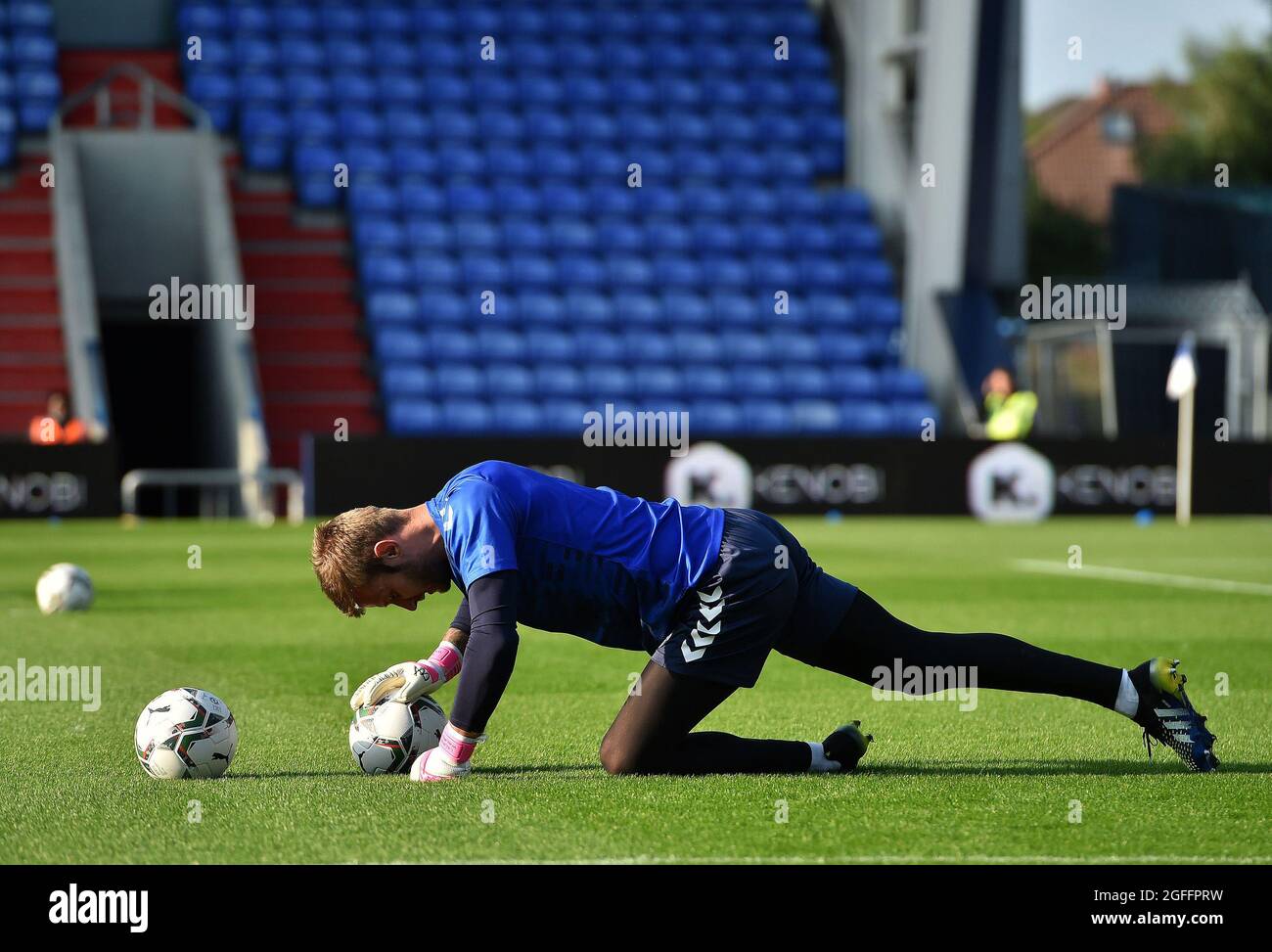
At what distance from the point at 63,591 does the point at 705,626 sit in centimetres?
748

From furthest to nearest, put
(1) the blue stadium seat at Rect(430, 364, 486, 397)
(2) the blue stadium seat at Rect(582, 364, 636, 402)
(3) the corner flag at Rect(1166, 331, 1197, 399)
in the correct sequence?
1. (2) the blue stadium seat at Rect(582, 364, 636, 402)
2. (1) the blue stadium seat at Rect(430, 364, 486, 397)
3. (3) the corner flag at Rect(1166, 331, 1197, 399)

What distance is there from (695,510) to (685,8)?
28269mm

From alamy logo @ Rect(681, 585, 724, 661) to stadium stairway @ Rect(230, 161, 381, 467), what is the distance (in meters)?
20.8

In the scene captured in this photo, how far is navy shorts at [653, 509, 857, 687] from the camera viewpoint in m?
5.86

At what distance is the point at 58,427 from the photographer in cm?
2316

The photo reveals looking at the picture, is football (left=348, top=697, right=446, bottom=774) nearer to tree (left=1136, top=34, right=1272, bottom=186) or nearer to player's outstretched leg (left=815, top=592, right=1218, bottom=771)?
player's outstretched leg (left=815, top=592, right=1218, bottom=771)

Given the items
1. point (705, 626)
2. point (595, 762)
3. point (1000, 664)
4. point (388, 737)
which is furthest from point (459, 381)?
point (705, 626)

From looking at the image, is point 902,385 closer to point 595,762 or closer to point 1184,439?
point 1184,439

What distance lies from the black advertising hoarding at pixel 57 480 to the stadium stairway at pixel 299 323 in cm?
327

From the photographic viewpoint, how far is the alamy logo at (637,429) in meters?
23.3
